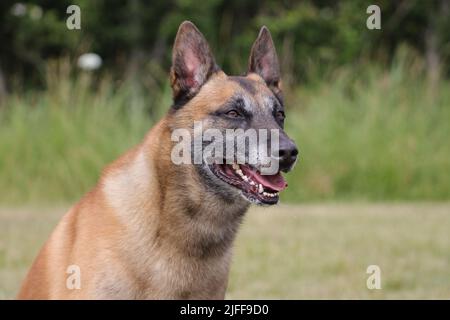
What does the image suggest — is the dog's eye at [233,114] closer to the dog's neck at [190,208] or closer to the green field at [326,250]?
the dog's neck at [190,208]

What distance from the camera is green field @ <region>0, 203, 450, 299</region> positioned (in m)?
6.67

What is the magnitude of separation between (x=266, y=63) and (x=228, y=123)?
0.63 meters

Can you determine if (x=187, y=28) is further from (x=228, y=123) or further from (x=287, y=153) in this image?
(x=287, y=153)

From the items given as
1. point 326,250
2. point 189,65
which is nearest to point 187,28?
point 189,65

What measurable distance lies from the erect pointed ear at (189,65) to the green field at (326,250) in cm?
227

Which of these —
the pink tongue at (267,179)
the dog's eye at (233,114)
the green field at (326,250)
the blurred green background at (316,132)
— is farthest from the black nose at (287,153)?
the blurred green background at (316,132)

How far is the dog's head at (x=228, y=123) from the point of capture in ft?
13.9

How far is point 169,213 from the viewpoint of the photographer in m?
4.25

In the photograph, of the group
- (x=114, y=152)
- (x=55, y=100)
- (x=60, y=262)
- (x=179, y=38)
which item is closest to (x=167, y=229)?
(x=60, y=262)

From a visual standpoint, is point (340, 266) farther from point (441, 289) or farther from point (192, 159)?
point (192, 159)
